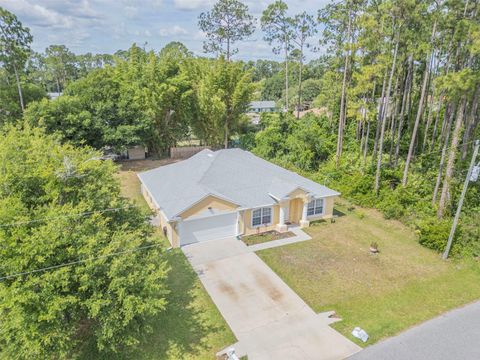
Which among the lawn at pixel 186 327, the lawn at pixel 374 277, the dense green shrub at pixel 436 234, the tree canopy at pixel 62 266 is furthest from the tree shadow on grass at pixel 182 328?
the dense green shrub at pixel 436 234

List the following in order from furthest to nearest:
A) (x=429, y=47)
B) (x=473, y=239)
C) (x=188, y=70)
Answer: (x=188, y=70), (x=429, y=47), (x=473, y=239)

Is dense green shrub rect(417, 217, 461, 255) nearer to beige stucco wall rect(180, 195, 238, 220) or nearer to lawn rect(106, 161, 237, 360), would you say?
beige stucco wall rect(180, 195, 238, 220)

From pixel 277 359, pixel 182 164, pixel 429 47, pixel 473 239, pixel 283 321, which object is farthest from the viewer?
pixel 182 164

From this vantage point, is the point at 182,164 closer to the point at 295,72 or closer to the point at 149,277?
the point at 149,277

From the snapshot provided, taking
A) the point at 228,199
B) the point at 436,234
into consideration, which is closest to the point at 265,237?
the point at 228,199

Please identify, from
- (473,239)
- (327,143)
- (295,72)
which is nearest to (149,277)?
(473,239)

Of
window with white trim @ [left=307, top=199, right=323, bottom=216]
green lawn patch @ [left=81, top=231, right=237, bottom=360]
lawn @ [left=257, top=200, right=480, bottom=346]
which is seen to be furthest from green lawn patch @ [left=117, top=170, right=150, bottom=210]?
window with white trim @ [left=307, top=199, right=323, bottom=216]

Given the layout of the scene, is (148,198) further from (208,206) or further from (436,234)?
(436,234)
